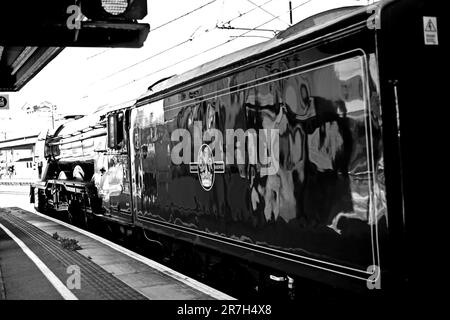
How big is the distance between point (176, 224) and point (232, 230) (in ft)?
5.32

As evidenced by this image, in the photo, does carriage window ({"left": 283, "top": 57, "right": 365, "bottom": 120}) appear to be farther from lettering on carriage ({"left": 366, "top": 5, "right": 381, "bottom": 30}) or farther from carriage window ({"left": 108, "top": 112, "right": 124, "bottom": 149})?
carriage window ({"left": 108, "top": 112, "right": 124, "bottom": 149})

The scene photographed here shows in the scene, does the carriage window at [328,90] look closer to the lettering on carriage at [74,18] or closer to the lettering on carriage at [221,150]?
the lettering on carriage at [221,150]

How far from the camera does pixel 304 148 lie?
13.9 feet

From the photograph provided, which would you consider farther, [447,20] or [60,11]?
[60,11]

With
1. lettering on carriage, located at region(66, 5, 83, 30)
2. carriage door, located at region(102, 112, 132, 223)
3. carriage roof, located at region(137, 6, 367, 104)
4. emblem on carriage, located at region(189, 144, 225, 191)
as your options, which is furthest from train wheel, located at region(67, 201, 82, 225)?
lettering on carriage, located at region(66, 5, 83, 30)

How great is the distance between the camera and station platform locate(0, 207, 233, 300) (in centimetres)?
552

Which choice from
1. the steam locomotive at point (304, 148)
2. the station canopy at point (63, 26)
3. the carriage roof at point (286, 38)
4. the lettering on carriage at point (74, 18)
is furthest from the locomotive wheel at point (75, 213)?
the lettering on carriage at point (74, 18)

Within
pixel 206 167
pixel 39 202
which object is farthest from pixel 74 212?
pixel 206 167

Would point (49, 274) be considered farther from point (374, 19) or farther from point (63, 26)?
point (374, 19)

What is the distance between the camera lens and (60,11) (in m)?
3.99

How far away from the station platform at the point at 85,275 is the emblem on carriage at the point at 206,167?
1219 mm

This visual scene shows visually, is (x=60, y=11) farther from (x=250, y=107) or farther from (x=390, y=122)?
(x=390, y=122)

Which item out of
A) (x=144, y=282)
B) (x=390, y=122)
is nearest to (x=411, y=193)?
(x=390, y=122)

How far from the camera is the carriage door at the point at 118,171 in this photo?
8.92 metres
